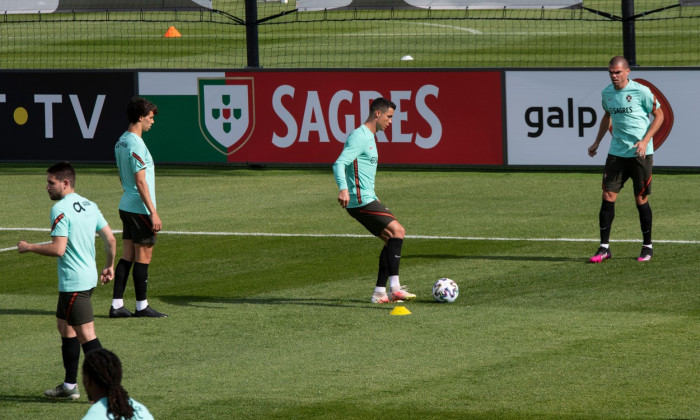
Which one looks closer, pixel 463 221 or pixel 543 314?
pixel 543 314

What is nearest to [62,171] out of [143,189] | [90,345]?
[90,345]

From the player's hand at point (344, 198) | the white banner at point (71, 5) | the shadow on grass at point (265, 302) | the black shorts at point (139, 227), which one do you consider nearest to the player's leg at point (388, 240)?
the shadow on grass at point (265, 302)

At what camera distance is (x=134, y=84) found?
22.6 meters

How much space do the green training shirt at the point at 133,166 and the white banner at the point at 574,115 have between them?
10.3 m

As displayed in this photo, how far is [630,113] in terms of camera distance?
14102mm

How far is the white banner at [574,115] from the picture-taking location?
65.1 feet

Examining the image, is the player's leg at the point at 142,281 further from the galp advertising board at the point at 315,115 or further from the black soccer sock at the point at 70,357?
the galp advertising board at the point at 315,115

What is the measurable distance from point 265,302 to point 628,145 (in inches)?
187

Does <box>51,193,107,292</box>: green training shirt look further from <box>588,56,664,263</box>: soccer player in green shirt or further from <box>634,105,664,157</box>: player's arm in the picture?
<box>634,105,664,157</box>: player's arm

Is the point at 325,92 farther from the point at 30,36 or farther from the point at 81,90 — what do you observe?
the point at 30,36

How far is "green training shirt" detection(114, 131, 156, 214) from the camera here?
11.5 meters

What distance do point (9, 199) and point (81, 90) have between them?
148 inches

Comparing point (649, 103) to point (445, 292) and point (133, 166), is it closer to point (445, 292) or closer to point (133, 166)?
point (445, 292)

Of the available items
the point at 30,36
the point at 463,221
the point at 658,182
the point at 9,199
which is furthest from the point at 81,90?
the point at 30,36
